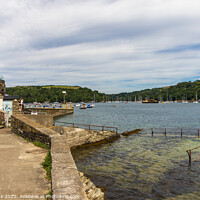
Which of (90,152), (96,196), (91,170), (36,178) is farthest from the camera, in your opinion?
(90,152)

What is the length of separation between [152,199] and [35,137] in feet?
23.7

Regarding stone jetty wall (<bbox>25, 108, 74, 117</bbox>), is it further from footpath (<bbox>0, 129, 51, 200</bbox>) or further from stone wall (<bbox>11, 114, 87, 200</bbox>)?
footpath (<bbox>0, 129, 51, 200</bbox>)

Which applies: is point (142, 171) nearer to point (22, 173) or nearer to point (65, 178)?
point (22, 173)

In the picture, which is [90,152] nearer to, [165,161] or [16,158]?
[165,161]

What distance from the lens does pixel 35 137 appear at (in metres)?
11.3

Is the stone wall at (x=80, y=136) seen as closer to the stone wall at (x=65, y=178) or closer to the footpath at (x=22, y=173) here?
the footpath at (x=22, y=173)

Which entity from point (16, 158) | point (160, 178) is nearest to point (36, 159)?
point (16, 158)

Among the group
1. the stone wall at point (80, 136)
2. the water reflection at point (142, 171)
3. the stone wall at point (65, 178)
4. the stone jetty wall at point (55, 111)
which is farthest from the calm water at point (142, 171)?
the stone jetty wall at point (55, 111)

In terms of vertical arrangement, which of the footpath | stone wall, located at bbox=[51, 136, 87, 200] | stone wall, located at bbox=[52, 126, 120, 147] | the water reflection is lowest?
the water reflection

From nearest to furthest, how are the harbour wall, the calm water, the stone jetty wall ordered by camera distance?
the harbour wall → the calm water → the stone jetty wall

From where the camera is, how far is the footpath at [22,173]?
17.7ft

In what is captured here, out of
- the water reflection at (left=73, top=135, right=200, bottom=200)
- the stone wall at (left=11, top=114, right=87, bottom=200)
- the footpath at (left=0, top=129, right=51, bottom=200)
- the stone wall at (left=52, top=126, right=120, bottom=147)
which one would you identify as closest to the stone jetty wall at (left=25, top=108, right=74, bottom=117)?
the stone wall at (left=52, top=126, right=120, bottom=147)

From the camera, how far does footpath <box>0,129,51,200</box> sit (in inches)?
212

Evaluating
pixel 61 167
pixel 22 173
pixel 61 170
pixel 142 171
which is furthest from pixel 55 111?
pixel 61 170
